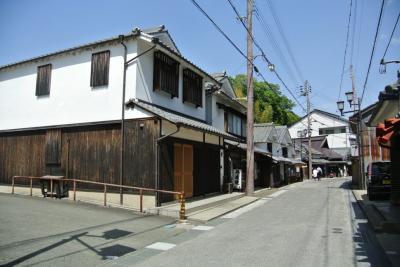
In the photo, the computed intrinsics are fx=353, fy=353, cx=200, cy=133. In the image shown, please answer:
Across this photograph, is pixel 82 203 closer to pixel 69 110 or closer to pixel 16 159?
pixel 69 110

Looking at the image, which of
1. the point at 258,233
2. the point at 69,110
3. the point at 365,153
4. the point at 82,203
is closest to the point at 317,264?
the point at 258,233

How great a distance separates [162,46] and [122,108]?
3146mm

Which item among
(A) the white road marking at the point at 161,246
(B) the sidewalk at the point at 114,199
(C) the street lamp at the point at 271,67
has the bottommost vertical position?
(A) the white road marking at the point at 161,246

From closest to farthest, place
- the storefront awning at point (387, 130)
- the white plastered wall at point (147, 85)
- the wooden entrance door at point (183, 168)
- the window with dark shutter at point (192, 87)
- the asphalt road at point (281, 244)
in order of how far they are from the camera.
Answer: the asphalt road at point (281, 244) → the storefront awning at point (387, 130) → the white plastered wall at point (147, 85) → the wooden entrance door at point (183, 168) → the window with dark shutter at point (192, 87)

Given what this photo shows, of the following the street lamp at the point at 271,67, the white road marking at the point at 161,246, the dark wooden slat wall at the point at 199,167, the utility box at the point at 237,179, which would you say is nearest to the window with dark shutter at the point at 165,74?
the dark wooden slat wall at the point at 199,167

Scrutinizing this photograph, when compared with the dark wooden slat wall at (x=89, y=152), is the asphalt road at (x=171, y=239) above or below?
below

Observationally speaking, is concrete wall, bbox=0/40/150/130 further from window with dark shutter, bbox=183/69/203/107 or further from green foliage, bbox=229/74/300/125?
green foliage, bbox=229/74/300/125

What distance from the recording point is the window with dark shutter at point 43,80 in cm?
1722

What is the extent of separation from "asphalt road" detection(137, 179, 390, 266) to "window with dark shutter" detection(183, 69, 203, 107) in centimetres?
796

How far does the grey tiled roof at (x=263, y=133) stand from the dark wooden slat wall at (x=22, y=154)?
22710 mm

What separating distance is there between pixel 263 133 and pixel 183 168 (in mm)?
21385

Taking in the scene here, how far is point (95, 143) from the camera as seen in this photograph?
15.3 metres

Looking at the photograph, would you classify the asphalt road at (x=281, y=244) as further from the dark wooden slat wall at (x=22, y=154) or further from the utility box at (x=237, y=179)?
the utility box at (x=237, y=179)

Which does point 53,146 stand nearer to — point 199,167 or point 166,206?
point 166,206
